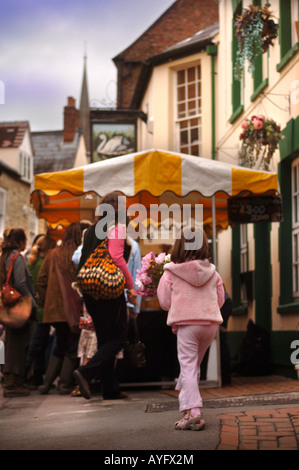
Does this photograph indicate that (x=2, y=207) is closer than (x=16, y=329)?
No

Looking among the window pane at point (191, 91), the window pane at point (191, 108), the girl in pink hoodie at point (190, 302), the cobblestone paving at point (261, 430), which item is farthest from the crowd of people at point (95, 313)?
the window pane at point (191, 91)

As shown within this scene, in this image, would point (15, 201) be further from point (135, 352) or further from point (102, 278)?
point (102, 278)

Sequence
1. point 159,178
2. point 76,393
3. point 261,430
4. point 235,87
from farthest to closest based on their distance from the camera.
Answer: point 235,87, point 159,178, point 76,393, point 261,430

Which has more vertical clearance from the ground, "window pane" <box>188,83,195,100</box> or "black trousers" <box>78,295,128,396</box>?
"window pane" <box>188,83,195,100</box>

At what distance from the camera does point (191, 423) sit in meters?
5.91

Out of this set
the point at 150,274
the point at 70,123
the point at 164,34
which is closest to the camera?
the point at 150,274

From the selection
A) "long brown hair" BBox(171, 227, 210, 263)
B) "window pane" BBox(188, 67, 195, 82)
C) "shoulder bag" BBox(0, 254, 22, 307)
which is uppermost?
"window pane" BBox(188, 67, 195, 82)

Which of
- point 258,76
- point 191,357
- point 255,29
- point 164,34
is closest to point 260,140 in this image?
point 255,29

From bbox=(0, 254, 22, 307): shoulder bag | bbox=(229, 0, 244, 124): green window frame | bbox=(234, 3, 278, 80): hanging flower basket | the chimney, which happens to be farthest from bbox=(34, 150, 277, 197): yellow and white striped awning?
the chimney

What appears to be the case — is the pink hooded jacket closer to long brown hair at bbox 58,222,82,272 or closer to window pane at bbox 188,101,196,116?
long brown hair at bbox 58,222,82,272

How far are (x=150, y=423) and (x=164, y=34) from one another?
82.1 ft

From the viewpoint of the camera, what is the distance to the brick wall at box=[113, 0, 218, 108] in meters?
28.6

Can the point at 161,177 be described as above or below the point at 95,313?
above

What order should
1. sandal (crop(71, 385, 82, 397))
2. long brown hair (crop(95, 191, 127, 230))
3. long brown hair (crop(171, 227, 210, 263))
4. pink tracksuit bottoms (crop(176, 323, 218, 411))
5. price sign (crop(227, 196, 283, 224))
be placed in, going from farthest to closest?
1. price sign (crop(227, 196, 283, 224))
2. sandal (crop(71, 385, 82, 397))
3. long brown hair (crop(95, 191, 127, 230))
4. long brown hair (crop(171, 227, 210, 263))
5. pink tracksuit bottoms (crop(176, 323, 218, 411))
